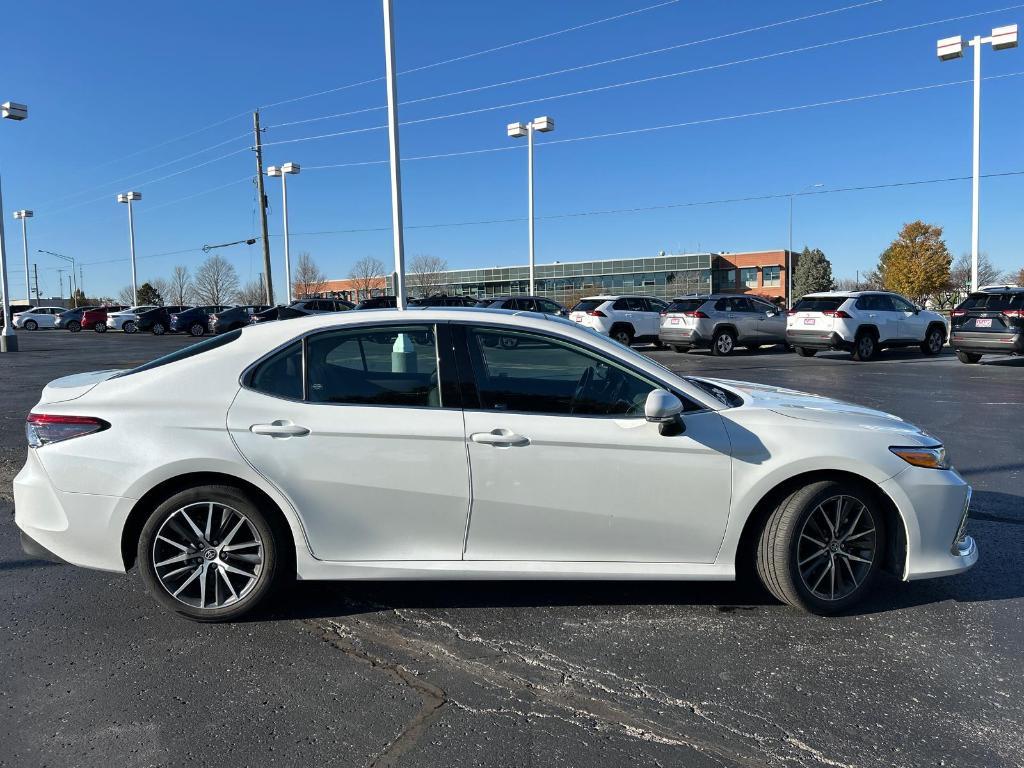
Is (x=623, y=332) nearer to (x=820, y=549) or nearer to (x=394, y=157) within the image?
(x=394, y=157)

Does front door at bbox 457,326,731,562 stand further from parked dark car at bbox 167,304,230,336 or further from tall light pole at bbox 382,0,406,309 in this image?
parked dark car at bbox 167,304,230,336

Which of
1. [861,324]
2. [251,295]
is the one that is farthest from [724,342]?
[251,295]

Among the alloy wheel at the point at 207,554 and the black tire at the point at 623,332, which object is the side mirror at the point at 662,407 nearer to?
the alloy wheel at the point at 207,554

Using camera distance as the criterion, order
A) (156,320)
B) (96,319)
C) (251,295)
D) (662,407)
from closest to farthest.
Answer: (662,407), (156,320), (96,319), (251,295)

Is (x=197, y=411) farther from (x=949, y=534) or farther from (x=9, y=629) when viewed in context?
(x=949, y=534)

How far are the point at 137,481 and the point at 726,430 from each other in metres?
2.82

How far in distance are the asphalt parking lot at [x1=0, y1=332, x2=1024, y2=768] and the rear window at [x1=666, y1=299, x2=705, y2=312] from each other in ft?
57.4

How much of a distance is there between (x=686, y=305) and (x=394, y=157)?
9965 mm

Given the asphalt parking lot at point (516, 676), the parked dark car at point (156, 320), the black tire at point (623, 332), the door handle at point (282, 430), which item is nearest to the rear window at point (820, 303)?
the black tire at point (623, 332)

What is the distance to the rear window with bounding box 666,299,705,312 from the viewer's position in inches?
850

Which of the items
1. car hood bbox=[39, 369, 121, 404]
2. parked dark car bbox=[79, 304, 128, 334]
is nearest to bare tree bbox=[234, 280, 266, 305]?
parked dark car bbox=[79, 304, 128, 334]

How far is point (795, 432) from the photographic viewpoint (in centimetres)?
372

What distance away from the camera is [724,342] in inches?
847

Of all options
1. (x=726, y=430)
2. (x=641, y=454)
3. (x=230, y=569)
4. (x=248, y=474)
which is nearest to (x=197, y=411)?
(x=248, y=474)
